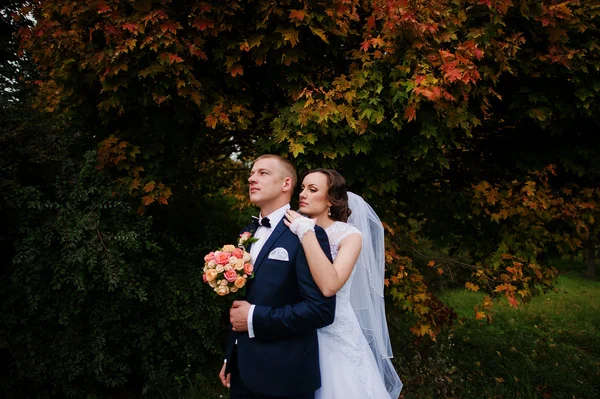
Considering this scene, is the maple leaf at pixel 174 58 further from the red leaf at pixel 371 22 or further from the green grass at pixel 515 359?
the green grass at pixel 515 359

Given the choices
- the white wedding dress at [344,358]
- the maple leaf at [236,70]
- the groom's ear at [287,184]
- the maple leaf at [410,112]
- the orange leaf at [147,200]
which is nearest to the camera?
the white wedding dress at [344,358]

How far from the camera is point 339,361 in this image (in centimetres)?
218

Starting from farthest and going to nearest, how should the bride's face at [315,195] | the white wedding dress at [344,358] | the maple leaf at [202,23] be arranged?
the maple leaf at [202,23]
the bride's face at [315,195]
the white wedding dress at [344,358]

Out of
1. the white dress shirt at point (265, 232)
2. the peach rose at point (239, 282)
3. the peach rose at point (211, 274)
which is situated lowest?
the peach rose at point (239, 282)

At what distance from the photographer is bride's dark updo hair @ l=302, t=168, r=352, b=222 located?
2.40m

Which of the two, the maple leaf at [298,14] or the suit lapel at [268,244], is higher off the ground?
the maple leaf at [298,14]

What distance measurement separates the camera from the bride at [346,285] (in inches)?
77.7

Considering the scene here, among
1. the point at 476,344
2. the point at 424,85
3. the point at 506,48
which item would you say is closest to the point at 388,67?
the point at 424,85

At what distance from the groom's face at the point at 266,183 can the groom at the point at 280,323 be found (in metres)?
0.17

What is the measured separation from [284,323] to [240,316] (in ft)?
0.84

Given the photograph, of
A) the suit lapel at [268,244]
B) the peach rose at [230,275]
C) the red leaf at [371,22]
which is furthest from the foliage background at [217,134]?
the peach rose at [230,275]

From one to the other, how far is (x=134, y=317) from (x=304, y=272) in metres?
2.70

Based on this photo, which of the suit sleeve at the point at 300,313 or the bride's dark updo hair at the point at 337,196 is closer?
the suit sleeve at the point at 300,313

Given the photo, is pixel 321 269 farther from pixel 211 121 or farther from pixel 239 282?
pixel 211 121
